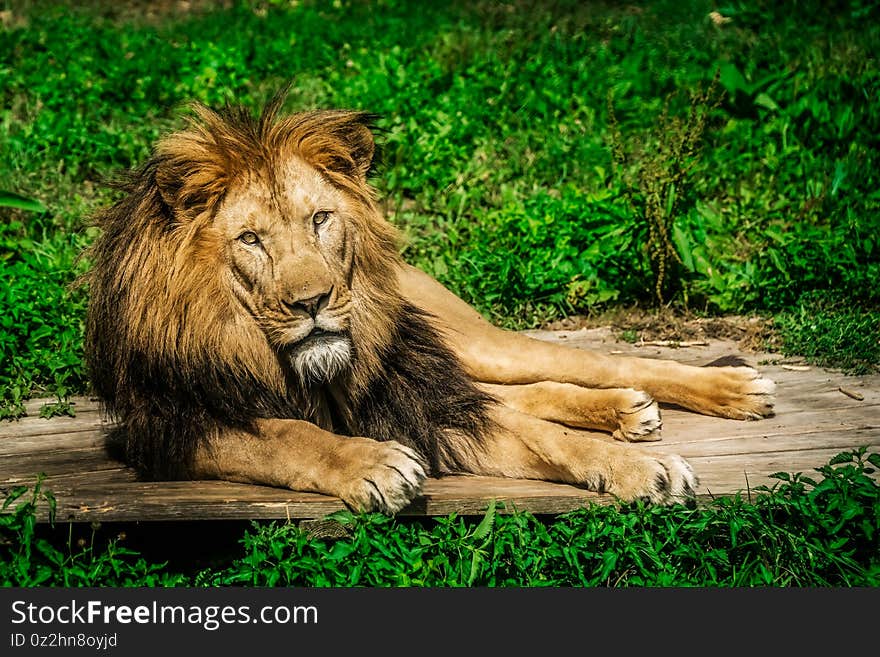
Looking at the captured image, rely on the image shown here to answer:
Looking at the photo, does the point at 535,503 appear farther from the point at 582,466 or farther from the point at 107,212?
the point at 107,212

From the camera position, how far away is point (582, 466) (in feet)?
12.6

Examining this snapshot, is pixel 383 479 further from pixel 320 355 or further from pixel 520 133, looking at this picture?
pixel 520 133

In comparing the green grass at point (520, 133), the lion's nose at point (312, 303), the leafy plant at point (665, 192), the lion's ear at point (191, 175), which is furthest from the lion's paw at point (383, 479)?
the leafy plant at point (665, 192)

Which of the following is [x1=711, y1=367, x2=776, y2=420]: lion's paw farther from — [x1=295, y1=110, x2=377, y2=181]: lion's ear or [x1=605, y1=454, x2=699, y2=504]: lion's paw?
[x1=295, y1=110, x2=377, y2=181]: lion's ear

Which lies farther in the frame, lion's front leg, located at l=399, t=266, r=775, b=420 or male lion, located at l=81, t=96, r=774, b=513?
lion's front leg, located at l=399, t=266, r=775, b=420

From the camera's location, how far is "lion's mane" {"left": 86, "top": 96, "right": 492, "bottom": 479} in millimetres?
3645

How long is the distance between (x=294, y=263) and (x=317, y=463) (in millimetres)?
643

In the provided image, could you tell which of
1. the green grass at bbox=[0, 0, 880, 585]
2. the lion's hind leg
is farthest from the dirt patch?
the lion's hind leg

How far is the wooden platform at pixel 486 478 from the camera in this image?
3.66 metres

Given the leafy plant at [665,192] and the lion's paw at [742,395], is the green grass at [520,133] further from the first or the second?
the lion's paw at [742,395]

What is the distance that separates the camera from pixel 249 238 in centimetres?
359

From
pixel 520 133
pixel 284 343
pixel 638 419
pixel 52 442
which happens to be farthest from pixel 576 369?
pixel 520 133

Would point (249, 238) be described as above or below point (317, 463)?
above

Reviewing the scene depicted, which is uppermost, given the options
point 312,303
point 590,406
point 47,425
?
point 312,303
